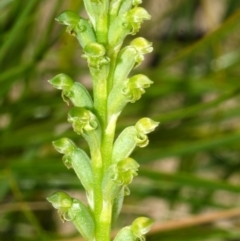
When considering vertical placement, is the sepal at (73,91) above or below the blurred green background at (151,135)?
below

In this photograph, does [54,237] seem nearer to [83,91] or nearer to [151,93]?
[151,93]

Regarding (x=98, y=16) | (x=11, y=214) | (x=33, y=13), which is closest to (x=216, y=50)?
(x=33, y=13)

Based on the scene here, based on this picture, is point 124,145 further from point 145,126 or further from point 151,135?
point 151,135

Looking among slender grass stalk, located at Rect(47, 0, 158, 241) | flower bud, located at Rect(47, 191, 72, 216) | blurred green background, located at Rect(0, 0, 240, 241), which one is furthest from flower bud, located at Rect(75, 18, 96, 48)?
blurred green background, located at Rect(0, 0, 240, 241)

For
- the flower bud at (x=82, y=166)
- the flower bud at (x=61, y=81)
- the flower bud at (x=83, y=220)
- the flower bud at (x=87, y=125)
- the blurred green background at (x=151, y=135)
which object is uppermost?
the blurred green background at (x=151, y=135)

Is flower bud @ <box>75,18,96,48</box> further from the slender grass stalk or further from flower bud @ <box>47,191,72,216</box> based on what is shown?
flower bud @ <box>47,191,72,216</box>

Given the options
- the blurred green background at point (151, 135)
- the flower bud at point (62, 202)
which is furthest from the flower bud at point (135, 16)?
the blurred green background at point (151, 135)

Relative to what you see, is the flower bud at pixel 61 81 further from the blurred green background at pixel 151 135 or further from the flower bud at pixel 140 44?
the blurred green background at pixel 151 135
